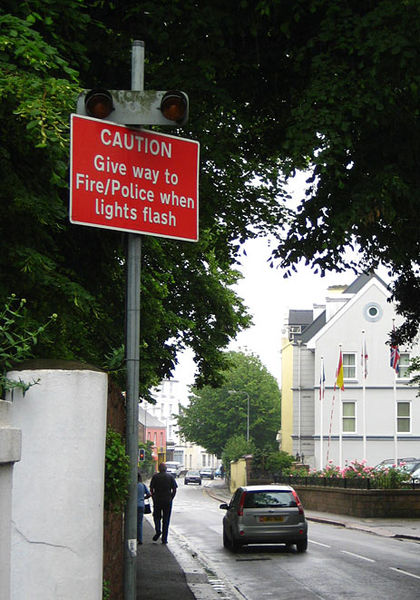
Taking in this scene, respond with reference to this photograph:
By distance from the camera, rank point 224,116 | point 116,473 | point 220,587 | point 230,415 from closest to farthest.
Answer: point 116,473 → point 224,116 → point 220,587 → point 230,415

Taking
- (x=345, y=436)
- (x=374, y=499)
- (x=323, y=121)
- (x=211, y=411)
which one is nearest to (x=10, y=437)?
(x=323, y=121)

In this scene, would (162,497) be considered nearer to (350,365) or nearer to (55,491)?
(55,491)

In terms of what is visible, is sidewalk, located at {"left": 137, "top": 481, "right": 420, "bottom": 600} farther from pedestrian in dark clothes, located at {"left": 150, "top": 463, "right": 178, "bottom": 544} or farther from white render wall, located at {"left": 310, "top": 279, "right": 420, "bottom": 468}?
white render wall, located at {"left": 310, "top": 279, "right": 420, "bottom": 468}

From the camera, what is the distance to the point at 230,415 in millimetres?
92875

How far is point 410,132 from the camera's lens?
1280 cm

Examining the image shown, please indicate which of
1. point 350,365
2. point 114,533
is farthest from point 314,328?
point 114,533

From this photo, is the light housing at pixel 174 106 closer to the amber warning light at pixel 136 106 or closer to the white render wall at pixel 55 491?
the amber warning light at pixel 136 106

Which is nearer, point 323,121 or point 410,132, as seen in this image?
point 323,121

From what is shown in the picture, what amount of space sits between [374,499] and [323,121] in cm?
2683

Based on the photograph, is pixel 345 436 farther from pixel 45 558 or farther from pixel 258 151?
pixel 45 558

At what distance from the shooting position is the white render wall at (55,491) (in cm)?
592

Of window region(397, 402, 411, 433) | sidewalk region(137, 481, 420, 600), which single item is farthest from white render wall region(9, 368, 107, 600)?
window region(397, 402, 411, 433)

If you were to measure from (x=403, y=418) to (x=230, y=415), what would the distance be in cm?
3267

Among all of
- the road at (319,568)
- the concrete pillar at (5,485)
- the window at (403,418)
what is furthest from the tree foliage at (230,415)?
the concrete pillar at (5,485)
